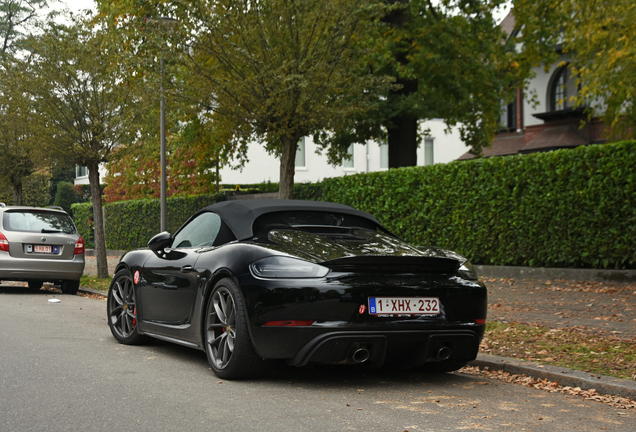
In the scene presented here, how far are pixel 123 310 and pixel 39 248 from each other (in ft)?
24.3

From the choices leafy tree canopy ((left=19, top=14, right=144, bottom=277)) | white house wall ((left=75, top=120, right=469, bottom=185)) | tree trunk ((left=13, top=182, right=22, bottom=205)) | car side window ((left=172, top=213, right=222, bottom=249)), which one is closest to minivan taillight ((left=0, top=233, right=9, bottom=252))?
leafy tree canopy ((left=19, top=14, right=144, bottom=277))

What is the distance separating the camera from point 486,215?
49.8ft

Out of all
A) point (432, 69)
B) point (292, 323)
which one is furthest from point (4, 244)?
point (432, 69)

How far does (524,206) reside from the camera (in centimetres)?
1429

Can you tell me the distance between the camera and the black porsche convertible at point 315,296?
5355 millimetres

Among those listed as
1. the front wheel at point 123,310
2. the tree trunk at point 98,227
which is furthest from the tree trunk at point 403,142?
the front wheel at point 123,310

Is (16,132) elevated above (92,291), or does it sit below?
above

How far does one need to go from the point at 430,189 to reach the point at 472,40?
7.12m

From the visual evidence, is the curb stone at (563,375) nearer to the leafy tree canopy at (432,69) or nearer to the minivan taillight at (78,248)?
the minivan taillight at (78,248)

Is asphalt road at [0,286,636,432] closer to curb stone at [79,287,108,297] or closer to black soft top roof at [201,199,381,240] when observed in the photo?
black soft top roof at [201,199,381,240]

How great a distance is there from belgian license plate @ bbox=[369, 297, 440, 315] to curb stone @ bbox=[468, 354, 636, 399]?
112 centimetres

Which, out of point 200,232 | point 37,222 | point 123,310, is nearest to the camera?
point 200,232

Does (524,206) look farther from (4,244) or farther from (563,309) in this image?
(4,244)

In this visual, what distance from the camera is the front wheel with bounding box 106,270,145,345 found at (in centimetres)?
763
